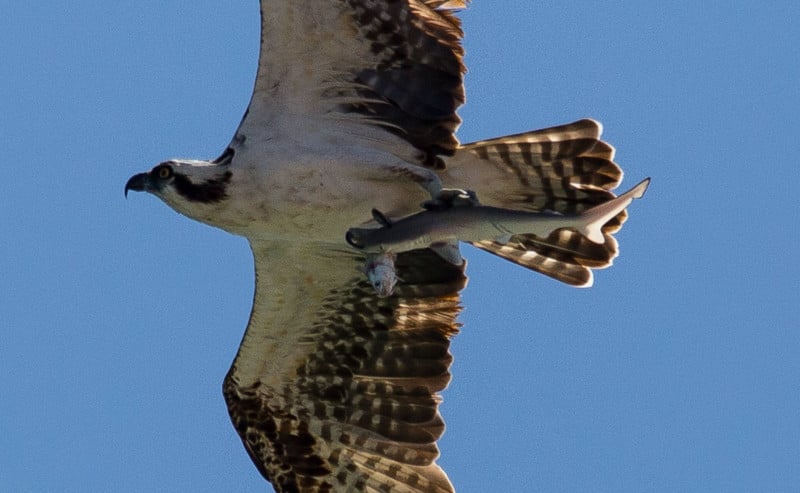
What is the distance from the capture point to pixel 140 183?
38.0 ft

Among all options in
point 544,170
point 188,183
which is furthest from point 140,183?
point 544,170

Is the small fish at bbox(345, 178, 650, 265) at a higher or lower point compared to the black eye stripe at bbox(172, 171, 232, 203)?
lower

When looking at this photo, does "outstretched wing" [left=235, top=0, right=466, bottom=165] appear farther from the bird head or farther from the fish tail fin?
the fish tail fin

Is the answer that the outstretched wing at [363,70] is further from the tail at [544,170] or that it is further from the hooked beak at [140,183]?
the hooked beak at [140,183]

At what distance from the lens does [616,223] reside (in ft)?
40.5

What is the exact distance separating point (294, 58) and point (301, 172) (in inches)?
31.3

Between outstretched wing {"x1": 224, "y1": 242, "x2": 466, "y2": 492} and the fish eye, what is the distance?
1365 mm

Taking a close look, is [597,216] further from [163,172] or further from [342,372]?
[342,372]

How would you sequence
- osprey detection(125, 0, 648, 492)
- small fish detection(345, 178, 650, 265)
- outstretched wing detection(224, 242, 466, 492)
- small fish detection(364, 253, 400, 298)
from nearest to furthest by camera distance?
small fish detection(345, 178, 650, 265) → small fish detection(364, 253, 400, 298) → osprey detection(125, 0, 648, 492) → outstretched wing detection(224, 242, 466, 492)

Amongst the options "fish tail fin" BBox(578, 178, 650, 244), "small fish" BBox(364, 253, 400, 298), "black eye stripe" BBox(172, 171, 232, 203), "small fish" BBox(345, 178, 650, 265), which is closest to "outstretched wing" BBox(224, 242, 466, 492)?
"black eye stripe" BBox(172, 171, 232, 203)

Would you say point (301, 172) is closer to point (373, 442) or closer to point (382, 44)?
point (382, 44)

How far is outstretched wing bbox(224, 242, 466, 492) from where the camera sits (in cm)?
1293

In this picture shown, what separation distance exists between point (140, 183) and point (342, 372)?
103 inches

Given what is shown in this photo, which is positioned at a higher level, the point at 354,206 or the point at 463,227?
the point at 354,206
